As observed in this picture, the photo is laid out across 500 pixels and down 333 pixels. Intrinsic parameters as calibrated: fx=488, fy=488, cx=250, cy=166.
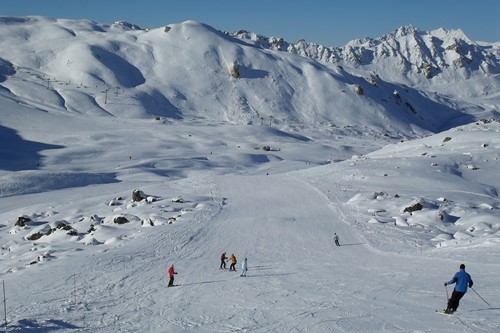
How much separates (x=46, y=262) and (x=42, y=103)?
10023 centimetres

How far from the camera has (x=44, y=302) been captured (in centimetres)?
1902

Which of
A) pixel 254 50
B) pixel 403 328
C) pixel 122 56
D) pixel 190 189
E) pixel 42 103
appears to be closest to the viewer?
pixel 403 328

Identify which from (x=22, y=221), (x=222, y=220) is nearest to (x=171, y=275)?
(x=222, y=220)

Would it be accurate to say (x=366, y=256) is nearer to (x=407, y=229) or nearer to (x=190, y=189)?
(x=407, y=229)

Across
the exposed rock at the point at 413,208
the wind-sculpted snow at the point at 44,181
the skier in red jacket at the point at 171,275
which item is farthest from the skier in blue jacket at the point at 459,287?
the wind-sculpted snow at the point at 44,181

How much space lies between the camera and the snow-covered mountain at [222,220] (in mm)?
16766

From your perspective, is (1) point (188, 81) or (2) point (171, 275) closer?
(2) point (171, 275)

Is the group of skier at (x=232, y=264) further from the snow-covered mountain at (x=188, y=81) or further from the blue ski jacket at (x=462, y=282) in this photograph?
the snow-covered mountain at (x=188, y=81)

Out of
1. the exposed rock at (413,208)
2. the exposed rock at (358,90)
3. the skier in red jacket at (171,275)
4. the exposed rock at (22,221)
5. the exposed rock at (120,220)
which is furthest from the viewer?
the exposed rock at (358,90)

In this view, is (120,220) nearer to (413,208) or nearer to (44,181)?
(413,208)

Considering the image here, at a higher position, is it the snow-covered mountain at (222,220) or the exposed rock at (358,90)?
the exposed rock at (358,90)

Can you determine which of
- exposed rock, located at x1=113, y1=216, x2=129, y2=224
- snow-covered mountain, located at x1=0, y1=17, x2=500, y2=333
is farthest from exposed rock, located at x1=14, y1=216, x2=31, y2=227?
exposed rock, located at x1=113, y1=216, x2=129, y2=224

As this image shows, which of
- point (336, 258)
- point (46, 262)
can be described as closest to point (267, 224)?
point (336, 258)

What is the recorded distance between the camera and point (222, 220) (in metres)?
36.4
